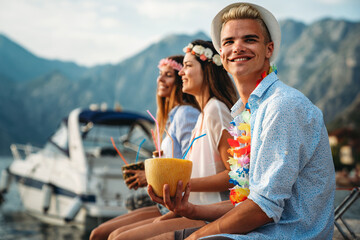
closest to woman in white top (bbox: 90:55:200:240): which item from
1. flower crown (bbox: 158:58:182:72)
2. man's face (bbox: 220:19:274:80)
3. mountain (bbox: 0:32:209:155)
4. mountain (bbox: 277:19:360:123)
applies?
flower crown (bbox: 158:58:182:72)

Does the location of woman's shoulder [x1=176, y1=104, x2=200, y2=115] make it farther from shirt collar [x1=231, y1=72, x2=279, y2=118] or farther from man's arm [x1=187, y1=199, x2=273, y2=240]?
man's arm [x1=187, y1=199, x2=273, y2=240]

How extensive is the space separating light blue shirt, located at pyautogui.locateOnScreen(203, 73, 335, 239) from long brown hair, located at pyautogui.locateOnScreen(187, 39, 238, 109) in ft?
4.26

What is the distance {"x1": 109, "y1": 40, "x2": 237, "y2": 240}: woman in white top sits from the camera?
2393mm

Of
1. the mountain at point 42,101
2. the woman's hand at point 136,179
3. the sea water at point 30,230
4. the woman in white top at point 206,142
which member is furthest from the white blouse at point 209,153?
the mountain at point 42,101

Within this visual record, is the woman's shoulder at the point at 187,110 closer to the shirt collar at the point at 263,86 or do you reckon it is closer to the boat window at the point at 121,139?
the shirt collar at the point at 263,86

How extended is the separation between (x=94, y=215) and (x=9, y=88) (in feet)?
589

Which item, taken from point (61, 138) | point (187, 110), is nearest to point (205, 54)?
point (187, 110)

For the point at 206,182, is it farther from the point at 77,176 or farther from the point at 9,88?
the point at 9,88

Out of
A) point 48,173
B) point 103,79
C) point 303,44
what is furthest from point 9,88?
point 48,173

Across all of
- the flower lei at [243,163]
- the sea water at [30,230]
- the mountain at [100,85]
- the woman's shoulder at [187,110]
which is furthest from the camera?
the mountain at [100,85]

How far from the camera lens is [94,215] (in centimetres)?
774

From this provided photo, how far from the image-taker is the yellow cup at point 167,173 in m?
1.69

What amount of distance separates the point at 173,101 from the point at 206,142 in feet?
4.60

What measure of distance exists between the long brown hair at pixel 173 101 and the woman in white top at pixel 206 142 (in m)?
0.67
